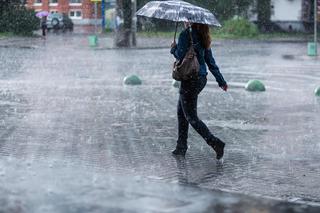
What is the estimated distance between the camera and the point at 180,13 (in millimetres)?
9359

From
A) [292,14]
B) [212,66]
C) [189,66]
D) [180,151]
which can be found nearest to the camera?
[189,66]

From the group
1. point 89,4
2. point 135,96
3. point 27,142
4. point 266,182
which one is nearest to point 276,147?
point 266,182

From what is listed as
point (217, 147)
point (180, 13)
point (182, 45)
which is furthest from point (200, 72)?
point (217, 147)

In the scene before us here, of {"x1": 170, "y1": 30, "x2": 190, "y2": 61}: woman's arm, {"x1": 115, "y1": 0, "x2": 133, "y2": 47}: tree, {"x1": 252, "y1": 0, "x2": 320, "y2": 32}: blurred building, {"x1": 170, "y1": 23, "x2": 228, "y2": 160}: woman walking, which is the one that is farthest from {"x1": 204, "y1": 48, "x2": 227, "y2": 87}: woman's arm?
{"x1": 252, "y1": 0, "x2": 320, "y2": 32}: blurred building

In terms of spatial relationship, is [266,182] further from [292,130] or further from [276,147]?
[292,130]

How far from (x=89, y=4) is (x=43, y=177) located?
74847mm

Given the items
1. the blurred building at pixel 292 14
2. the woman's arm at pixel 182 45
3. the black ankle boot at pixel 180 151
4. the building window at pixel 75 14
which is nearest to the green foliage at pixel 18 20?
the blurred building at pixel 292 14

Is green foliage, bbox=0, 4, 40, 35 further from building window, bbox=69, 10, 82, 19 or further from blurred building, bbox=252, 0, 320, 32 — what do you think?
building window, bbox=69, 10, 82, 19

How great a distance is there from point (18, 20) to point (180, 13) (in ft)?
163

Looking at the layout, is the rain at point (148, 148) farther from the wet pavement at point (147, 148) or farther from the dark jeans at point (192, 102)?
the dark jeans at point (192, 102)

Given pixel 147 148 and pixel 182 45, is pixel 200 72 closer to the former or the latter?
pixel 182 45

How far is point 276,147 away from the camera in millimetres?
10773

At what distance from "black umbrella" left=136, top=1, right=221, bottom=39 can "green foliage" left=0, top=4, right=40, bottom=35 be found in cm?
4830

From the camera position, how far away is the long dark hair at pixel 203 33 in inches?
370
